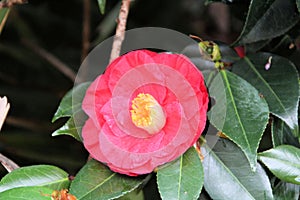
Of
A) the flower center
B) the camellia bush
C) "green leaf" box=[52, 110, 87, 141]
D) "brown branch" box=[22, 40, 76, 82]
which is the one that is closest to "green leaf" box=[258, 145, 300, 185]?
the camellia bush

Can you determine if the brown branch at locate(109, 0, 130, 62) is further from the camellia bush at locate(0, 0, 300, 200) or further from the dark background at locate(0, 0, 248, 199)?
the dark background at locate(0, 0, 248, 199)

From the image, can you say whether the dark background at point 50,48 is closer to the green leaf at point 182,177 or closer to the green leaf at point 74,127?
the green leaf at point 74,127

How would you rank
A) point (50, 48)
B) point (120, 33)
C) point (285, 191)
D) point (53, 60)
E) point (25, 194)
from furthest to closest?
point (50, 48) < point (53, 60) < point (120, 33) < point (285, 191) < point (25, 194)

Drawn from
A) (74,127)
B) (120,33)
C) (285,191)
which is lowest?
(285,191)

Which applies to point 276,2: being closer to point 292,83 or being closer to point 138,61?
point 292,83

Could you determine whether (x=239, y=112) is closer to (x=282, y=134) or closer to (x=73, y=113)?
(x=282, y=134)

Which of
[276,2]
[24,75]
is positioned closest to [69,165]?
[24,75]

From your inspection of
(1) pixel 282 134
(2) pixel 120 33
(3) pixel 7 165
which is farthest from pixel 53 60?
(1) pixel 282 134

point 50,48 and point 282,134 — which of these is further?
point 50,48
